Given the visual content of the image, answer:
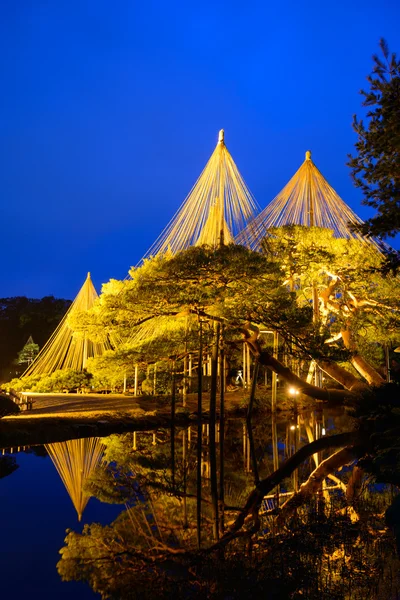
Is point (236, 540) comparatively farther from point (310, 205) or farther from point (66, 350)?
point (66, 350)

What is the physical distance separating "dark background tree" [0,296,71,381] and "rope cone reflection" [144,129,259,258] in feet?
69.0

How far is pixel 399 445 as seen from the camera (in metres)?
9.66

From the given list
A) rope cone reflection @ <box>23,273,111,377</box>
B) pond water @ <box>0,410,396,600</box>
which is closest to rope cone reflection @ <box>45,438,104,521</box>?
pond water @ <box>0,410,396,600</box>

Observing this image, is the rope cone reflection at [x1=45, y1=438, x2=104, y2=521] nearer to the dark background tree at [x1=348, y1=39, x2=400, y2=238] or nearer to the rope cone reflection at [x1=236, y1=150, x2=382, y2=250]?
the dark background tree at [x1=348, y1=39, x2=400, y2=238]

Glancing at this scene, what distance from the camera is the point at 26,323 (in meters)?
33.0

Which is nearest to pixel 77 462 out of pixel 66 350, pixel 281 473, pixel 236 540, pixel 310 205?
pixel 281 473

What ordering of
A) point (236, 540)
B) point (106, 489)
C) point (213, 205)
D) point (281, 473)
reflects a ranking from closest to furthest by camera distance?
1. point (236, 540)
2. point (106, 489)
3. point (281, 473)
4. point (213, 205)

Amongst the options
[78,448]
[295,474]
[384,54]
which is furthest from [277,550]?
[78,448]

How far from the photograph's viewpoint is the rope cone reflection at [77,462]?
784cm

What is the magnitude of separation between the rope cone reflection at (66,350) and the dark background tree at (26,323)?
34.5 ft

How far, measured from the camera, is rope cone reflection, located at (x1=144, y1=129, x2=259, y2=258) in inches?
509

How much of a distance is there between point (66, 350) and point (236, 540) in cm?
1700

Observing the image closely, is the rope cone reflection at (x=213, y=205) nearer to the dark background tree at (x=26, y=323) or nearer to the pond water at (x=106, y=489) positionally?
the pond water at (x=106, y=489)

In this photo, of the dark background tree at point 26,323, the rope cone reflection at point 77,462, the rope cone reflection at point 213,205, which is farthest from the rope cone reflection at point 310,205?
the dark background tree at point 26,323
